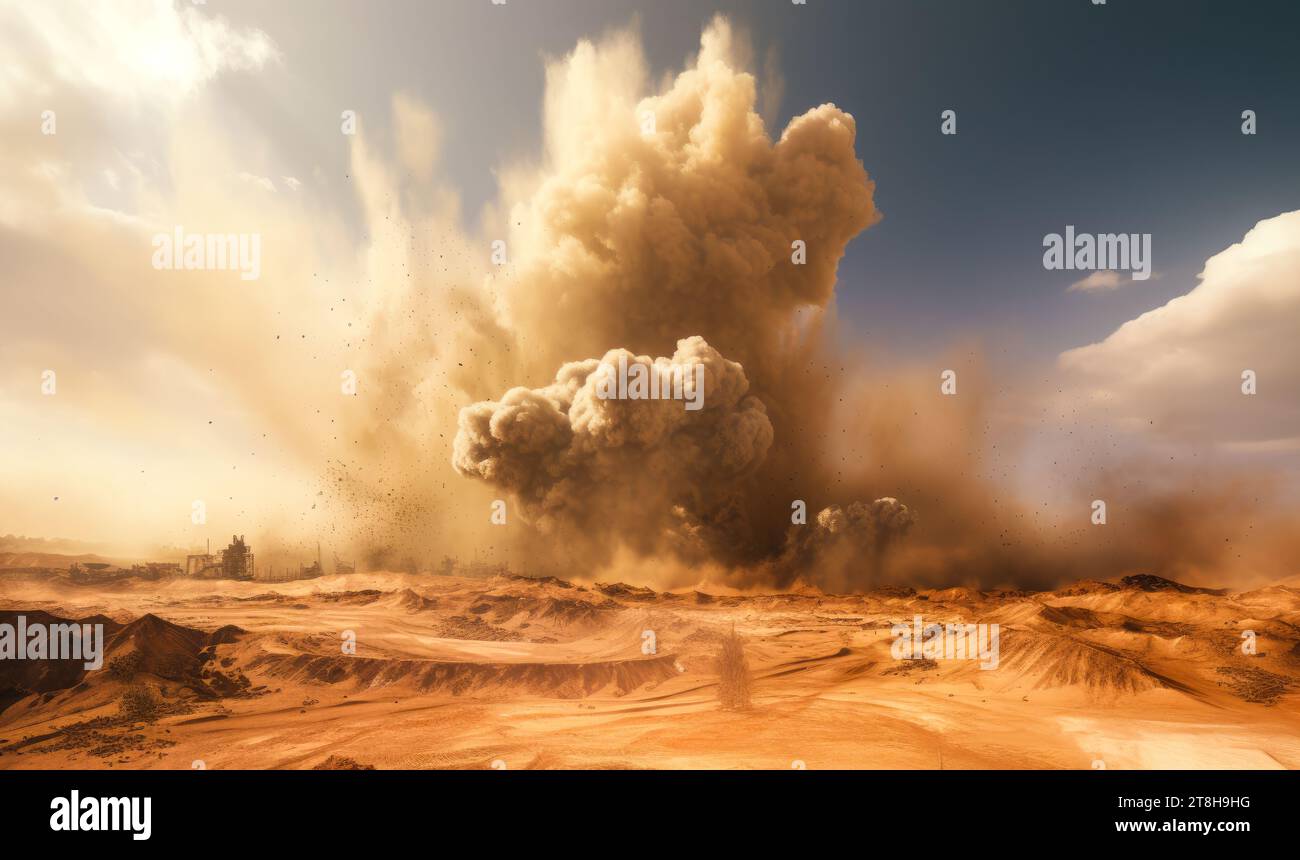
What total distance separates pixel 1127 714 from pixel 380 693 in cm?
3006

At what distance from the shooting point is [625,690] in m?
28.4

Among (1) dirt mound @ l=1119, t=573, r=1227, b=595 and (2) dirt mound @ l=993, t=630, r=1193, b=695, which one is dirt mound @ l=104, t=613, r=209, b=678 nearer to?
(2) dirt mound @ l=993, t=630, r=1193, b=695

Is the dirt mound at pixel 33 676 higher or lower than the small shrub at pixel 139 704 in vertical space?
higher

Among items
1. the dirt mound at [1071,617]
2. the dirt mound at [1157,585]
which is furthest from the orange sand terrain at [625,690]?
the dirt mound at [1157,585]

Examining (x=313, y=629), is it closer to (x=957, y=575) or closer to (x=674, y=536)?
(x=674, y=536)

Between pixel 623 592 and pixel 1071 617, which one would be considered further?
pixel 623 592

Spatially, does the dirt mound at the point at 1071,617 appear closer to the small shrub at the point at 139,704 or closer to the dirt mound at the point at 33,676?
the small shrub at the point at 139,704

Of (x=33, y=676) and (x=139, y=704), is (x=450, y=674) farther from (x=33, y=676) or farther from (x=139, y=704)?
(x=33, y=676)

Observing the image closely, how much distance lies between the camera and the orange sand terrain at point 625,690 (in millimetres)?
19656

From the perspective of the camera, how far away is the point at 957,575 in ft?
191

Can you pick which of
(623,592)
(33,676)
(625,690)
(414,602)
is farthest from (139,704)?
(623,592)

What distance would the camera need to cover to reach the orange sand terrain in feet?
64.5

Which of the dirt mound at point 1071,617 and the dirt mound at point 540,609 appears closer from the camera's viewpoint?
the dirt mound at point 1071,617

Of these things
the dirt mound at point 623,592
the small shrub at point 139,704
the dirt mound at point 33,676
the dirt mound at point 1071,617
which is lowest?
the dirt mound at point 623,592
